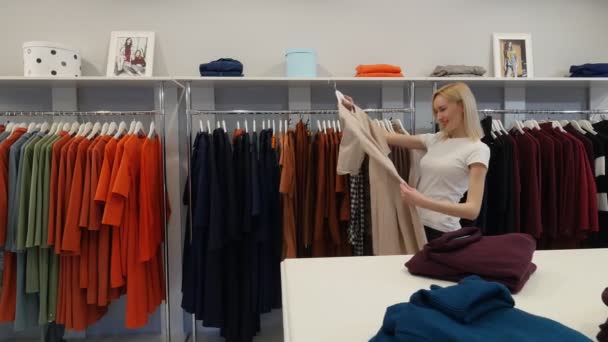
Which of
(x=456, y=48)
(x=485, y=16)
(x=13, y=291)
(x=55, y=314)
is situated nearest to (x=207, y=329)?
(x=55, y=314)

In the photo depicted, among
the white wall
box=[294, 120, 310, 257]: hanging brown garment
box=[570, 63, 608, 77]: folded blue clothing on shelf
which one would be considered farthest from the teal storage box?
box=[570, 63, 608, 77]: folded blue clothing on shelf

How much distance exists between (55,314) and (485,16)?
11.4ft

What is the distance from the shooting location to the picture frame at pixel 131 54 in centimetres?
280

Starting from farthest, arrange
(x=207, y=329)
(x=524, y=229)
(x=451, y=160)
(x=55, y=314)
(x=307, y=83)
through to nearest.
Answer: (x=207, y=329)
(x=307, y=83)
(x=524, y=229)
(x=55, y=314)
(x=451, y=160)

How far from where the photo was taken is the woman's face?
2.07m

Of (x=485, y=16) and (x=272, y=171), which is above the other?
(x=485, y=16)

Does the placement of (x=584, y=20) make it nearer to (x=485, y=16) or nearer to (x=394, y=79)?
(x=485, y=16)

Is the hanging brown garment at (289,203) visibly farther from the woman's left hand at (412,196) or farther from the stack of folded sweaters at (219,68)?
the woman's left hand at (412,196)

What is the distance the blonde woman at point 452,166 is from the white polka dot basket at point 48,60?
5.85 feet

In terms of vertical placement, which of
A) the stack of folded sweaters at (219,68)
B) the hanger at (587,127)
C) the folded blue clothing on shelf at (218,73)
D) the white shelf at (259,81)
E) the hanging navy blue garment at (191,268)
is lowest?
the hanging navy blue garment at (191,268)

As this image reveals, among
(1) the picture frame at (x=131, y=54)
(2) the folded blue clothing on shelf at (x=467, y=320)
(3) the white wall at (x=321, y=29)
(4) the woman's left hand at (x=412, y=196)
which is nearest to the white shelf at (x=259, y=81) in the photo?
(1) the picture frame at (x=131, y=54)

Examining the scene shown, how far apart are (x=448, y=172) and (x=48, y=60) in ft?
7.88

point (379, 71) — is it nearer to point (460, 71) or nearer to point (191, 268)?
point (460, 71)

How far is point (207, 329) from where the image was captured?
307cm
